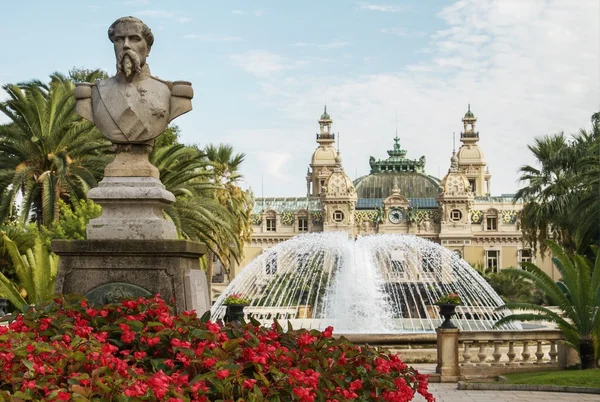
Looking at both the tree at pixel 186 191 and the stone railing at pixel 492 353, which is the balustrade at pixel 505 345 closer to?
the stone railing at pixel 492 353

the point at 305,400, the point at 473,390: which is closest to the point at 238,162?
the point at 473,390

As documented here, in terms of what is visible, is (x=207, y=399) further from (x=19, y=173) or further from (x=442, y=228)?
(x=442, y=228)

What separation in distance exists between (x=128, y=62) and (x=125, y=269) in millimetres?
1781

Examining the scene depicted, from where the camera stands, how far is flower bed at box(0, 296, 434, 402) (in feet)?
16.5

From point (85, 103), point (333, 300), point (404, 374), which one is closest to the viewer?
point (404, 374)

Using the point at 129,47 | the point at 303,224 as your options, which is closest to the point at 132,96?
the point at 129,47

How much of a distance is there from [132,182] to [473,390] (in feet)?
24.2

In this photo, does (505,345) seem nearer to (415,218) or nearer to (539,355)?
(539,355)

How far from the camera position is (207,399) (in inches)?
201

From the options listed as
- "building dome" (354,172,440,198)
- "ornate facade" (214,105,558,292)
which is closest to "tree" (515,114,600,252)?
"ornate facade" (214,105,558,292)

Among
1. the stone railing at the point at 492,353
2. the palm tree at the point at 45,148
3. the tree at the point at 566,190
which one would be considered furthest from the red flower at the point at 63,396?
the tree at the point at 566,190

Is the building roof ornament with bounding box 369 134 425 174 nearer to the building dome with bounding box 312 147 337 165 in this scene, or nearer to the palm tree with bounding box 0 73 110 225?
the building dome with bounding box 312 147 337 165

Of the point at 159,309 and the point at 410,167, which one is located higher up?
the point at 410,167

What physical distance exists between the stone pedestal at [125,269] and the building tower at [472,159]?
4053 inches
